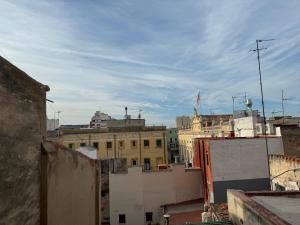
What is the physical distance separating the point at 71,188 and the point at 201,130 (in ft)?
164

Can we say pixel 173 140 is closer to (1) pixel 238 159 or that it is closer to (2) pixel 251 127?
(2) pixel 251 127

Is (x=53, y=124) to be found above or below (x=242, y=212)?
above

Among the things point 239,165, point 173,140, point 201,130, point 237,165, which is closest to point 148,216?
point 237,165

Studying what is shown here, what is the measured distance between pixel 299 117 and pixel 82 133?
29.5 metres

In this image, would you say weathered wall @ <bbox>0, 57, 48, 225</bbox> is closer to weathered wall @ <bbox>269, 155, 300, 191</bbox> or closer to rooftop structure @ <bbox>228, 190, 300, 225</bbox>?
rooftop structure @ <bbox>228, 190, 300, 225</bbox>

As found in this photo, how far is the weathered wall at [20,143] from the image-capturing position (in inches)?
218

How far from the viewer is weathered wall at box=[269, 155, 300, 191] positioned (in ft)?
69.1

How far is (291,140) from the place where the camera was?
30.1 m

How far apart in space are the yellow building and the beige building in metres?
4.90

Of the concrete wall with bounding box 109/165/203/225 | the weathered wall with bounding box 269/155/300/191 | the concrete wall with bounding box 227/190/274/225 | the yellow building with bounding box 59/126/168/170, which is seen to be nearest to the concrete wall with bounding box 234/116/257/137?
the concrete wall with bounding box 109/165/203/225

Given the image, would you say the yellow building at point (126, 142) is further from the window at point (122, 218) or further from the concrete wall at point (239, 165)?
the concrete wall at point (239, 165)

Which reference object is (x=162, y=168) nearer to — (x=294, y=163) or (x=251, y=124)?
(x=251, y=124)

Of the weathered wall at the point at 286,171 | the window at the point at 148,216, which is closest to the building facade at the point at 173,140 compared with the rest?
the window at the point at 148,216

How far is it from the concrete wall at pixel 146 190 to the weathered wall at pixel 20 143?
25.4 m
